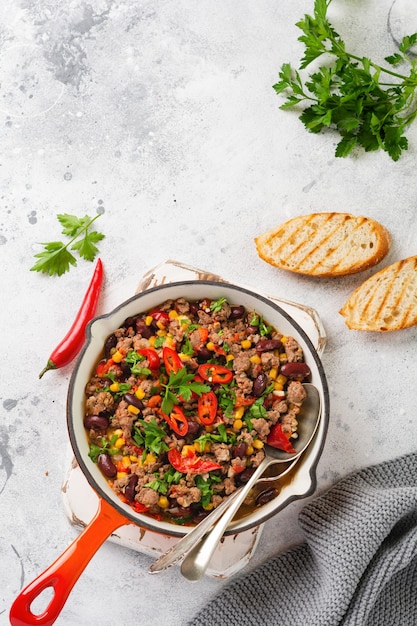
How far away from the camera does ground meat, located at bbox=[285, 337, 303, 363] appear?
365 centimetres

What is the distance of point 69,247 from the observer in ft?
13.9

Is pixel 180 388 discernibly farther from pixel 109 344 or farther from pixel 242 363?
pixel 109 344

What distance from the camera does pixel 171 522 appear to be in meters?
3.57

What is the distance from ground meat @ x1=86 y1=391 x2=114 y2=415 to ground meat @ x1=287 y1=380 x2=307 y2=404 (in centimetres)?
88

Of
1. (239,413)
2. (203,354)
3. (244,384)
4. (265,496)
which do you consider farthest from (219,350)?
(265,496)

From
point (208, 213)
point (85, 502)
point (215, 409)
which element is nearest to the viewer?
point (215, 409)

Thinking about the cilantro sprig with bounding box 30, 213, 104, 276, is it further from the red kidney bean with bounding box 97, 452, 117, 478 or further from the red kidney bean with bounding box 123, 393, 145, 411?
the red kidney bean with bounding box 97, 452, 117, 478

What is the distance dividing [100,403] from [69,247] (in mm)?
1073

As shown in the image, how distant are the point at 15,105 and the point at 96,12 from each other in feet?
2.41

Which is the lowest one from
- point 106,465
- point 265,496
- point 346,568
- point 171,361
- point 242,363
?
point 346,568

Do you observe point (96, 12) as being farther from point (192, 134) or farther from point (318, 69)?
point (318, 69)

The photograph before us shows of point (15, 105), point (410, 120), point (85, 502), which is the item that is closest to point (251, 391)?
point (85, 502)

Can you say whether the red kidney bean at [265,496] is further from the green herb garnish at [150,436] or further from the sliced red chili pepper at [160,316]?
the sliced red chili pepper at [160,316]

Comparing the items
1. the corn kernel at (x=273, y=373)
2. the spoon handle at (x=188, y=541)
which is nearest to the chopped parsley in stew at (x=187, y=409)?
the corn kernel at (x=273, y=373)
